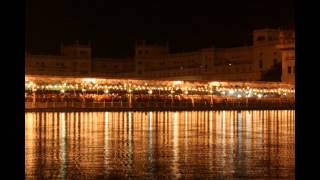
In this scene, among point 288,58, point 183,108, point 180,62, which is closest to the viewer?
point 183,108

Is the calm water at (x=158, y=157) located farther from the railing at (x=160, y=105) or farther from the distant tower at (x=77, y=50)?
the distant tower at (x=77, y=50)

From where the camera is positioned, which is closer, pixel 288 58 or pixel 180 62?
pixel 288 58

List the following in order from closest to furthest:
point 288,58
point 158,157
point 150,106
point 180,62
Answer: point 158,157, point 150,106, point 288,58, point 180,62

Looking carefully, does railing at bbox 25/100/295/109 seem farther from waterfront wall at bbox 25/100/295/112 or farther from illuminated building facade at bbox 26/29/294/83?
illuminated building facade at bbox 26/29/294/83

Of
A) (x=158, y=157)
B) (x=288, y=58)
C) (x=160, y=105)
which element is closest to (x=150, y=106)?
(x=160, y=105)

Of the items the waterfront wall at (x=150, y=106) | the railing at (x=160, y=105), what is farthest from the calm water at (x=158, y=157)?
the railing at (x=160, y=105)

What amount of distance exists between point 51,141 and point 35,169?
6460 millimetres

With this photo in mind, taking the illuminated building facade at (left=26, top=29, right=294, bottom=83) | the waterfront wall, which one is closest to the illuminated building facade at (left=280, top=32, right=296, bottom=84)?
the illuminated building facade at (left=26, top=29, right=294, bottom=83)

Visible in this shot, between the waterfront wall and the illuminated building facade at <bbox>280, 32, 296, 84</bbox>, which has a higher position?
the illuminated building facade at <bbox>280, 32, 296, 84</bbox>

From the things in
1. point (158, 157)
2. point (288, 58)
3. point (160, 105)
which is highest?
point (288, 58)

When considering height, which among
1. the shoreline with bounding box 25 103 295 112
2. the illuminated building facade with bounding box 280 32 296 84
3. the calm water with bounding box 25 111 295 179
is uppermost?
the illuminated building facade with bounding box 280 32 296 84

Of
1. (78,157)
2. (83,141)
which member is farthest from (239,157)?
(83,141)

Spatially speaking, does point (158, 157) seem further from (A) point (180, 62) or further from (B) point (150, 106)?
(A) point (180, 62)
